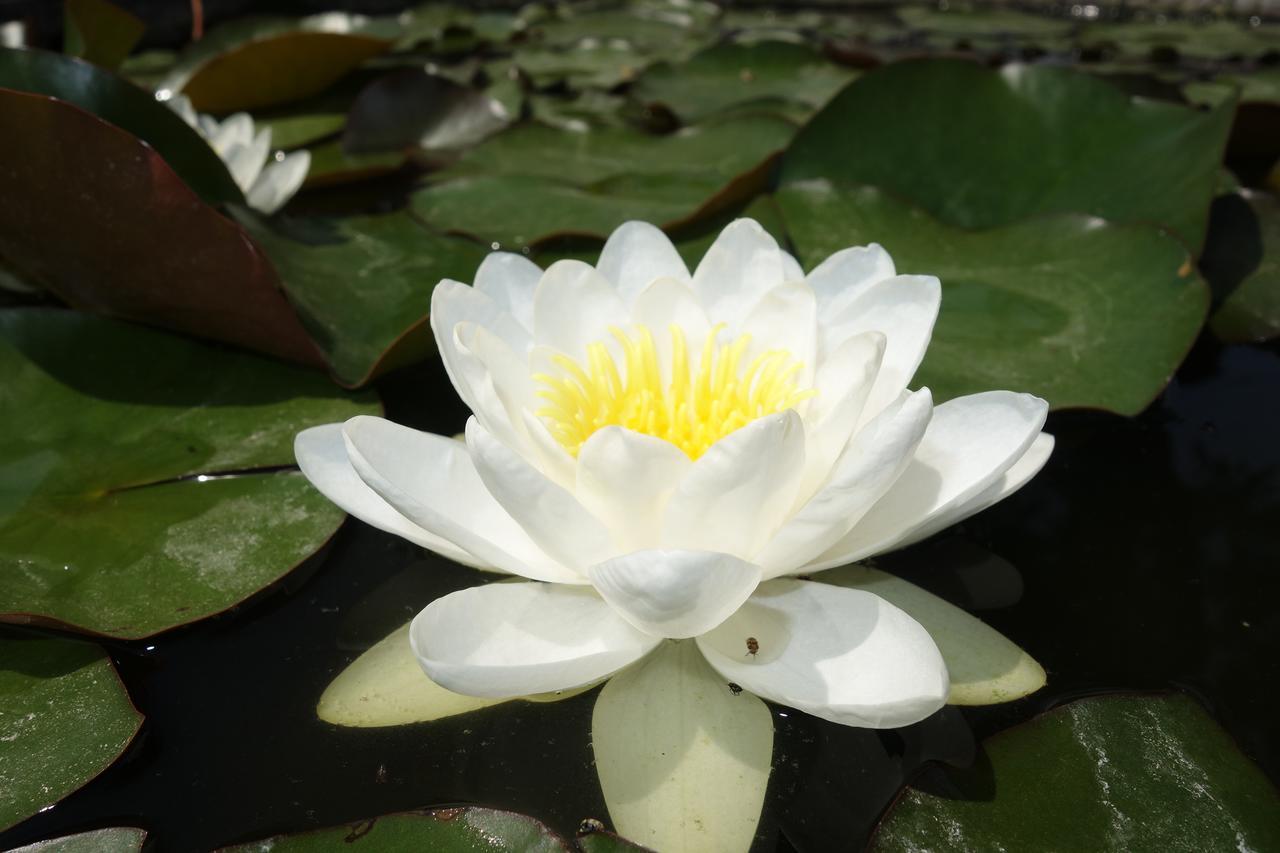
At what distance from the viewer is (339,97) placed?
3.71 meters

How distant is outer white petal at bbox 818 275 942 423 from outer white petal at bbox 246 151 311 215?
5.66ft

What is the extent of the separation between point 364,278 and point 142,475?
27.9 inches

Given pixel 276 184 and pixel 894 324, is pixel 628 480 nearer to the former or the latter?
pixel 894 324

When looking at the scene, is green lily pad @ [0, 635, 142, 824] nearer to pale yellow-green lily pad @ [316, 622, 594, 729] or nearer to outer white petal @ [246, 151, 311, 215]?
pale yellow-green lily pad @ [316, 622, 594, 729]

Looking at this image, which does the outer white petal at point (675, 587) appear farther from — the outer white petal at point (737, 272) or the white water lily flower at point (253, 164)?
the white water lily flower at point (253, 164)

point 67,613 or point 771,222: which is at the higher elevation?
point 771,222

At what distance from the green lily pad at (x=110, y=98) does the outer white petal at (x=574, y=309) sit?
1.07 meters

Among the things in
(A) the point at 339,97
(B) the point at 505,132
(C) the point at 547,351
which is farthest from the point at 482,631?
(A) the point at 339,97

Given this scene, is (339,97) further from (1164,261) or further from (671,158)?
(1164,261)

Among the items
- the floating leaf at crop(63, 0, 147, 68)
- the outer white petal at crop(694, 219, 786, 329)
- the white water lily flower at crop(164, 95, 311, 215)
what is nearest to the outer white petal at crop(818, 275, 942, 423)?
the outer white petal at crop(694, 219, 786, 329)

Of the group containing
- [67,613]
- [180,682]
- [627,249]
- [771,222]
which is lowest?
[180,682]

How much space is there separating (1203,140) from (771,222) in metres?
1.00

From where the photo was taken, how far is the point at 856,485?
39.5 inches

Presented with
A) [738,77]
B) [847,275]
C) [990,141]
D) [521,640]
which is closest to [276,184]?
[847,275]
